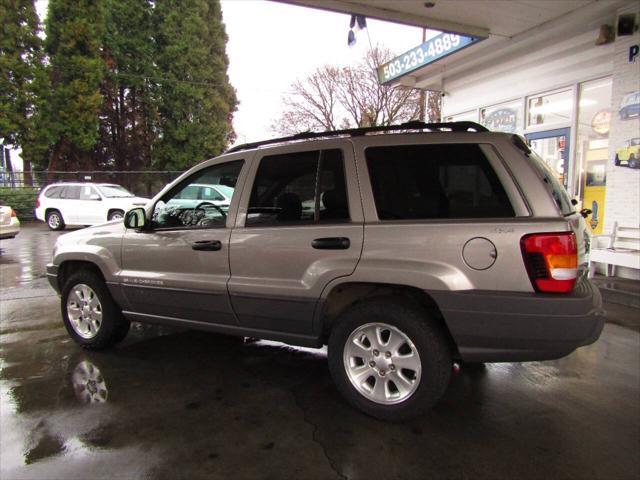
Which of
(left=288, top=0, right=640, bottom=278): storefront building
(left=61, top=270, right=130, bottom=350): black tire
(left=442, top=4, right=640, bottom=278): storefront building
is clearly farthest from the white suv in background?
(left=442, top=4, right=640, bottom=278): storefront building

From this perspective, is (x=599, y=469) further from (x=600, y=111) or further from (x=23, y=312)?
(x=600, y=111)

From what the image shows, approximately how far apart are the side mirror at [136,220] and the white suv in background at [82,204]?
12.2 metres

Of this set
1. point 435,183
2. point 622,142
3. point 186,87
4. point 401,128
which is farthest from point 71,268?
point 186,87

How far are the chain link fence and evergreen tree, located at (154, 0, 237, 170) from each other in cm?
229

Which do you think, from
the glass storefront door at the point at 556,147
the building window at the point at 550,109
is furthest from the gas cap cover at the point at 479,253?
the building window at the point at 550,109

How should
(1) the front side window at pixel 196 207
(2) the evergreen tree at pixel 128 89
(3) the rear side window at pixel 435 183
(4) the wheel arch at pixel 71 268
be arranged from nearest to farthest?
(3) the rear side window at pixel 435 183 → (1) the front side window at pixel 196 207 → (4) the wheel arch at pixel 71 268 → (2) the evergreen tree at pixel 128 89

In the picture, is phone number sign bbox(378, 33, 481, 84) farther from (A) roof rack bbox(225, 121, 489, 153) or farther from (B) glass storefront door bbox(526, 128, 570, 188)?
(A) roof rack bbox(225, 121, 489, 153)

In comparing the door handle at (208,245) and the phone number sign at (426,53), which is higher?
the phone number sign at (426,53)

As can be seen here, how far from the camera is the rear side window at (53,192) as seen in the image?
1589 cm

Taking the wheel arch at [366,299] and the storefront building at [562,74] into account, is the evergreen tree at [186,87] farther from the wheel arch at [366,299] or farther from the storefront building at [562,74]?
the wheel arch at [366,299]

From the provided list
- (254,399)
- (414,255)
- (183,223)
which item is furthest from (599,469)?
(183,223)

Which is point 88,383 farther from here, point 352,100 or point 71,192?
point 352,100

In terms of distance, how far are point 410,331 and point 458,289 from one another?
16.4 inches

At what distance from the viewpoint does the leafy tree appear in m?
26.2
